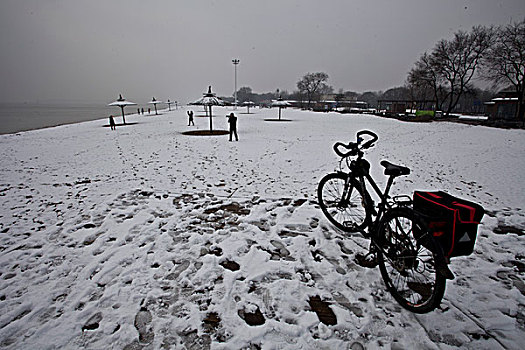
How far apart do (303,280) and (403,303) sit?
0.92 metres

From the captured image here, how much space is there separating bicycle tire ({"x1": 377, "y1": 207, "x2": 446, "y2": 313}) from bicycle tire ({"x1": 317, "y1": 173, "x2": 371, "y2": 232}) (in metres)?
1.09

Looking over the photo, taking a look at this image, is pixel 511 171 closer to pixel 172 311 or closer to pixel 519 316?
pixel 519 316

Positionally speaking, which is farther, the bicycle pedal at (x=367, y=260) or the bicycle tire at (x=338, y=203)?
the bicycle tire at (x=338, y=203)

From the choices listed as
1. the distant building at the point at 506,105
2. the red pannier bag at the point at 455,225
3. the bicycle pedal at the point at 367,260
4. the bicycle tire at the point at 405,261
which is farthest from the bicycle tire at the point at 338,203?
the distant building at the point at 506,105

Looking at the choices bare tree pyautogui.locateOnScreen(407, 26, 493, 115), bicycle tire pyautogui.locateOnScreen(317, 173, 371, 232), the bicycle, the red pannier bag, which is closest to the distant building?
bare tree pyautogui.locateOnScreen(407, 26, 493, 115)

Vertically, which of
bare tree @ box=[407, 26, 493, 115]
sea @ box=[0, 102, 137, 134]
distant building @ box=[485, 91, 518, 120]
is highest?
bare tree @ box=[407, 26, 493, 115]

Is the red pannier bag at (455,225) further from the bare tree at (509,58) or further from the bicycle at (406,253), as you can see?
the bare tree at (509,58)

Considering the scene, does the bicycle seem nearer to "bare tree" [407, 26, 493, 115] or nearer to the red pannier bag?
the red pannier bag

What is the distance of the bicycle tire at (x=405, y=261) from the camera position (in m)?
2.10

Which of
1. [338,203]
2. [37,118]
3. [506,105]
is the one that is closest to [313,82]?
[506,105]

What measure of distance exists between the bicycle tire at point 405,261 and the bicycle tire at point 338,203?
109 cm

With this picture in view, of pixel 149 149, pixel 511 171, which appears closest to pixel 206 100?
pixel 149 149

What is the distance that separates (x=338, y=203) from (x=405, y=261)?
1607mm

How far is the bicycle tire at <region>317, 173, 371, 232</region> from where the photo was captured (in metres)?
3.67
